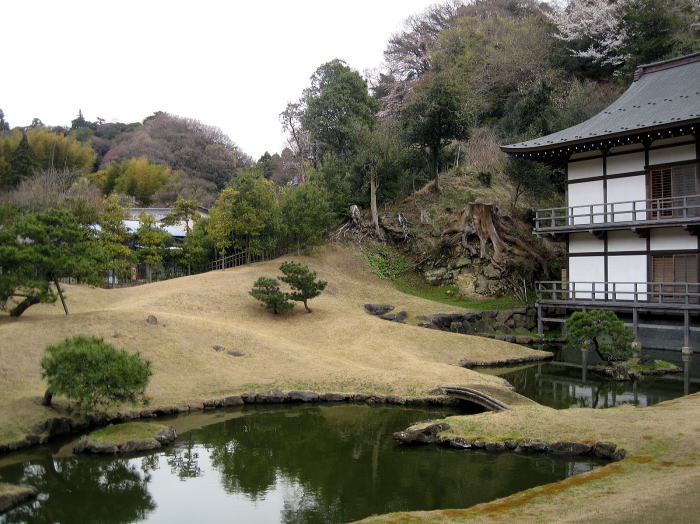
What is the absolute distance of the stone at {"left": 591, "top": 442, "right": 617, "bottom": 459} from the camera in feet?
34.9

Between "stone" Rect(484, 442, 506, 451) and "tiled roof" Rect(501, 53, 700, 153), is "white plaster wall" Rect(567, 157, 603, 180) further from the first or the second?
"stone" Rect(484, 442, 506, 451)

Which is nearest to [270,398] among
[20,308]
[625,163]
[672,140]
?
[20,308]

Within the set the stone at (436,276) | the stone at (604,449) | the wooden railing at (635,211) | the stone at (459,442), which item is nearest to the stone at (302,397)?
the stone at (459,442)

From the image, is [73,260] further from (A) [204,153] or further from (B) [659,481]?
(A) [204,153]

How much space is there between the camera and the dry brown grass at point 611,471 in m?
7.22

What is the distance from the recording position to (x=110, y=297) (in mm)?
24953

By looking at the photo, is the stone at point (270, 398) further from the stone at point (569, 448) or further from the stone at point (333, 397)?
the stone at point (569, 448)

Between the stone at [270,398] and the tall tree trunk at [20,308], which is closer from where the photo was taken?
the stone at [270,398]

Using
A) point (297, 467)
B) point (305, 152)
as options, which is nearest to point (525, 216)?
point (305, 152)

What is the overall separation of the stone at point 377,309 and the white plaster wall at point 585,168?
33.3 ft

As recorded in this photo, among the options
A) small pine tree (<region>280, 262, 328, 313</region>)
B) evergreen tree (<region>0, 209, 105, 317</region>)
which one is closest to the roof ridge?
small pine tree (<region>280, 262, 328, 313</region>)

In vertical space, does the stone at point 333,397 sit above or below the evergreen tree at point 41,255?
below

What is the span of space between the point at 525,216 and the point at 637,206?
10328 mm

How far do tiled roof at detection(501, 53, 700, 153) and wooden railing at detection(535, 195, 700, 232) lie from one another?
112 inches
